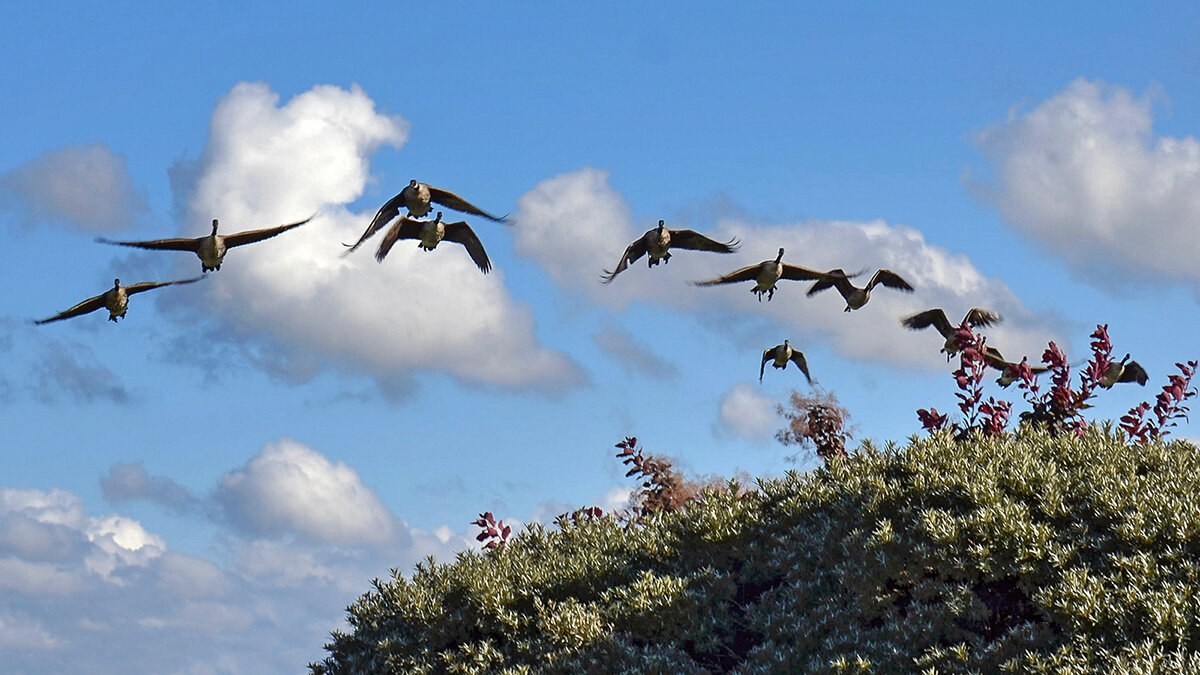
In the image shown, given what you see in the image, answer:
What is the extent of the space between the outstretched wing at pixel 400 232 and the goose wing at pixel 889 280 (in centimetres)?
630

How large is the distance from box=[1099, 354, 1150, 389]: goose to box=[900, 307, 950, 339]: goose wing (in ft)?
7.12

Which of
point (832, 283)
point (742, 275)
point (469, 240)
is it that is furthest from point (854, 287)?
point (469, 240)

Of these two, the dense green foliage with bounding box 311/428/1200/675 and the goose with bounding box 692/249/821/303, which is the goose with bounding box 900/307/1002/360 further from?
the dense green foliage with bounding box 311/428/1200/675

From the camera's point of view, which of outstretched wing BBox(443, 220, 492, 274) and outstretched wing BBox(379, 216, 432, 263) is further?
outstretched wing BBox(443, 220, 492, 274)

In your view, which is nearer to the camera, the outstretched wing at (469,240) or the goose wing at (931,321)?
the outstretched wing at (469,240)

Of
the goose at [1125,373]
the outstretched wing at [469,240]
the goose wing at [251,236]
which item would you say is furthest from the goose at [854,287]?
the goose wing at [251,236]

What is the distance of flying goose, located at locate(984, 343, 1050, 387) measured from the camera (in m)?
12.5

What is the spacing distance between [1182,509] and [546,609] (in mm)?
5088

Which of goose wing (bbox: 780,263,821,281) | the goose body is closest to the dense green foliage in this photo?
the goose body

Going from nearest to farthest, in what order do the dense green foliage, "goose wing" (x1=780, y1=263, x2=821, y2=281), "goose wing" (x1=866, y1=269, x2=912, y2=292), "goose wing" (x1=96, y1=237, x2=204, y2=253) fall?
the dense green foliage < "goose wing" (x1=96, y1=237, x2=204, y2=253) < "goose wing" (x1=780, y1=263, x2=821, y2=281) < "goose wing" (x1=866, y1=269, x2=912, y2=292)

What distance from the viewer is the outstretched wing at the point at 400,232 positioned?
12.5 m

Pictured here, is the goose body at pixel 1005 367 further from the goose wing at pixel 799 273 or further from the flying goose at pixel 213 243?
the flying goose at pixel 213 243

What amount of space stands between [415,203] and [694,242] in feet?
11.7

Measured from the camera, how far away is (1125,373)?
15.1 meters
